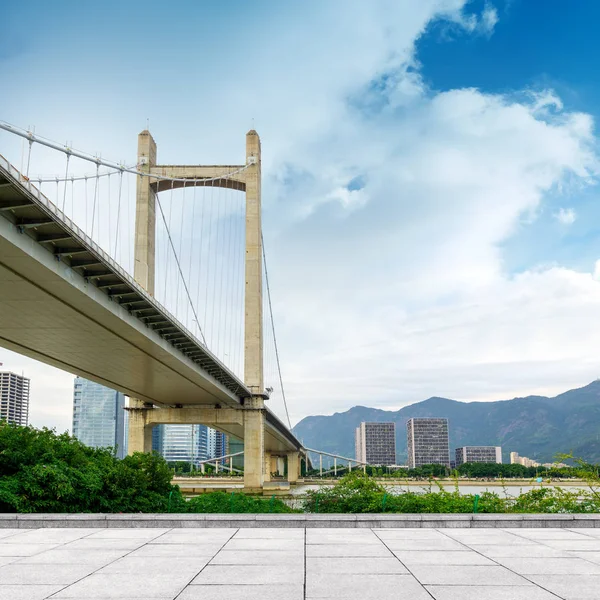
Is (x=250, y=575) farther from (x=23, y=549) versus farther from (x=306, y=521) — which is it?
(x=306, y=521)

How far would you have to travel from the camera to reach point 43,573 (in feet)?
26.4

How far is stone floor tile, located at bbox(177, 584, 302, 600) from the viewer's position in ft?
22.5

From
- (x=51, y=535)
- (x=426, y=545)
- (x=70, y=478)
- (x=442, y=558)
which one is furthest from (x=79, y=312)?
(x=442, y=558)

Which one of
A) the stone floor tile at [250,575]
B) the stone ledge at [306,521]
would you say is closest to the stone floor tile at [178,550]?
the stone floor tile at [250,575]

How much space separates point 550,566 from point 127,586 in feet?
15.8

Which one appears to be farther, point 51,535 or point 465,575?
point 51,535

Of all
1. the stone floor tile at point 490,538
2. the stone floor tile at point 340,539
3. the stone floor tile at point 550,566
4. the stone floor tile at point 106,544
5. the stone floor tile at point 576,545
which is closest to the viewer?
the stone floor tile at point 550,566

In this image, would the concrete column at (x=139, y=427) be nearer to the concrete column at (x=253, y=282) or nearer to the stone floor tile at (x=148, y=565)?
the concrete column at (x=253, y=282)

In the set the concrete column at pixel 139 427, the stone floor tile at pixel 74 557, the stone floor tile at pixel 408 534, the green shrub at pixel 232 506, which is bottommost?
the green shrub at pixel 232 506

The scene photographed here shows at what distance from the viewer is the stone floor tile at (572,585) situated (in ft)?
22.6

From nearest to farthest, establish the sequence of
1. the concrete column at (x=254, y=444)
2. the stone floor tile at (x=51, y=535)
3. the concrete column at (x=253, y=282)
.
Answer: the stone floor tile at (x=51, y=535) < the concrete column at (x=254, y=444) < the concrete column at (x=253, y=282)

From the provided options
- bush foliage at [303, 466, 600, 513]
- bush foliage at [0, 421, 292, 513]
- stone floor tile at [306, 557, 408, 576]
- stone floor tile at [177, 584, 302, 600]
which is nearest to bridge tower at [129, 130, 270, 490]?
bush foliage at [0, 421, 292, 513]

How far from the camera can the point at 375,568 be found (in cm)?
834

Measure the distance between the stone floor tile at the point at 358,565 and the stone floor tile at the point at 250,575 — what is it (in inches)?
8.3
